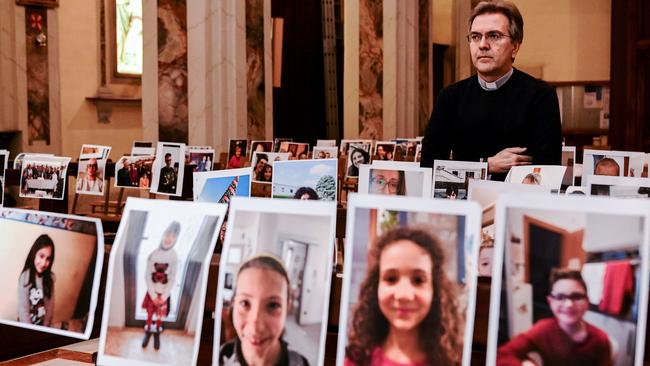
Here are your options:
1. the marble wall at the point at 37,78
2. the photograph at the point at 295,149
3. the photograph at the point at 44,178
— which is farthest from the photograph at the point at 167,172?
the marble wall at the point at 37,78

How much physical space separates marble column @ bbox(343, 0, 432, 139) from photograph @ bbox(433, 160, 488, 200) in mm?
14769

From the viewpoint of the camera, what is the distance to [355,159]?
11.4 meters

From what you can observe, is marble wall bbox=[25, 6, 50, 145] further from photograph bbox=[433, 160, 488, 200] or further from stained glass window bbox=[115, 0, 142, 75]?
photograph bbox=[433, 160, 488, 200]

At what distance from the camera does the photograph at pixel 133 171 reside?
7957 millimetres

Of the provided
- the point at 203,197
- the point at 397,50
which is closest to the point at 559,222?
the point at 203,197

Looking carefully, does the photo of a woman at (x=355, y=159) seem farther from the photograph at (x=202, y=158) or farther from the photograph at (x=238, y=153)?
the photograph at (x=202, y=158)

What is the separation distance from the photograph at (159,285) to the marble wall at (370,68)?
1643 centimetres

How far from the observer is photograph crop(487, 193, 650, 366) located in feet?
6.60

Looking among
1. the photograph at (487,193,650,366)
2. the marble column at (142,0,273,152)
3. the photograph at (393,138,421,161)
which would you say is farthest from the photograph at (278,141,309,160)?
the photograph at (487,193,650,366)

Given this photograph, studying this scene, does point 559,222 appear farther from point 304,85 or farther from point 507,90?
point 304,85

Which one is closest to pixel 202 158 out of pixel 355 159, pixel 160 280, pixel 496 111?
pixel 355 159

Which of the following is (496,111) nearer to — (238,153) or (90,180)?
(90,180)

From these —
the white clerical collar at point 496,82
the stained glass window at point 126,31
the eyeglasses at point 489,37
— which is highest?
the stained glass window at point 126,31

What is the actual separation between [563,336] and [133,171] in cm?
635
